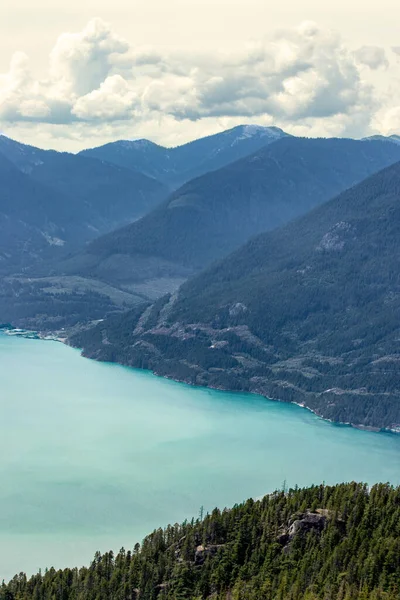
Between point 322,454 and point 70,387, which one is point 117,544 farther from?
point 70,387

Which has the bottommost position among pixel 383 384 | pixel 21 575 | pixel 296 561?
pixel 21 575

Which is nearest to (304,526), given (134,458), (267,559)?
(267,559)

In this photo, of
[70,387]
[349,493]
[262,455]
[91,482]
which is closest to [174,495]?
[91,482]

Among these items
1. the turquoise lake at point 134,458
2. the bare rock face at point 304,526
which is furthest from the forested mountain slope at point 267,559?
the turquoise lake at point 134,458

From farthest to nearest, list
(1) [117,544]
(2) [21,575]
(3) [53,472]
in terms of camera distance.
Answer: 1. (3) [53,472]
2. (1) [117,544]
3. (2) [21,575]

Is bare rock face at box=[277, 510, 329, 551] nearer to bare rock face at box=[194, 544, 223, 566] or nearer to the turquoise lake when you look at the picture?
bare rock face at box=[194, 544, 223, 566]

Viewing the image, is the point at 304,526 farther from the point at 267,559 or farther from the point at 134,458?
the point at 134,458

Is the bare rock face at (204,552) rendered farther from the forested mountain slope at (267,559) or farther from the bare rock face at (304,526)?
the bare rock face at (304,526)
